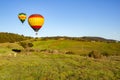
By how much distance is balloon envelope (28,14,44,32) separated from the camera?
58.7 meters

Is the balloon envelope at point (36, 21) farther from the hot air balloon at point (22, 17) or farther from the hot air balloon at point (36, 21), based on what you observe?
the hot air balloon at point (22, 17)

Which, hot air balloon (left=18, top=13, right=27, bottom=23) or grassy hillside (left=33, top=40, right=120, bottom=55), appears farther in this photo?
hot air balloon (left=18, top=13, right=27, bottom=23)

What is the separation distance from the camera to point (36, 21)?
58781 millimetres

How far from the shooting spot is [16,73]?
27.0 metres

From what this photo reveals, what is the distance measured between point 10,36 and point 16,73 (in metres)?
131

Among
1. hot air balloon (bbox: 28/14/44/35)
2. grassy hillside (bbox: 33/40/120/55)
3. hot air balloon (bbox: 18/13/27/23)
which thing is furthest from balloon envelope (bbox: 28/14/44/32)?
hot air balloon (bbox: 18/13/27/23)

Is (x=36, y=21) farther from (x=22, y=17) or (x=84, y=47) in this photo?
(x=84, y=47)

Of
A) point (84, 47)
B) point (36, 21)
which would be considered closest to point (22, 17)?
point (36, 21)

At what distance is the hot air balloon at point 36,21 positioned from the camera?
5867cm

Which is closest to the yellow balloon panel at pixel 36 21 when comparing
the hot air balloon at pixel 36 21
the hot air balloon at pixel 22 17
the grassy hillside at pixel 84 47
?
the hot air balloon at pixel 36 21

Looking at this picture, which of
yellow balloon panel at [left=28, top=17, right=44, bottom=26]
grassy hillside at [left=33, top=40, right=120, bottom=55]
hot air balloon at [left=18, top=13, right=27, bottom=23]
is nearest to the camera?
yellow balloon panel at [left=28, top=17, right=44, bottom=26]

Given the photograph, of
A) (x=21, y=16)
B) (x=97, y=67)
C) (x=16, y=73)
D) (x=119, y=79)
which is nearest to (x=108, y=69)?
(x=97, y=67)

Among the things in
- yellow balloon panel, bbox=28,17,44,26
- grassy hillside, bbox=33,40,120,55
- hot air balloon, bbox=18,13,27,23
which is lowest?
grassy hillside, bbox=33,40,120,55

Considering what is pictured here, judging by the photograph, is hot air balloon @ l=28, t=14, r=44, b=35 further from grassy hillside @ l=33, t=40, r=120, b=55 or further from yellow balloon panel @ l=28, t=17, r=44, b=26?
grassy hillside @ l=33, t=40, r=120, b=55
